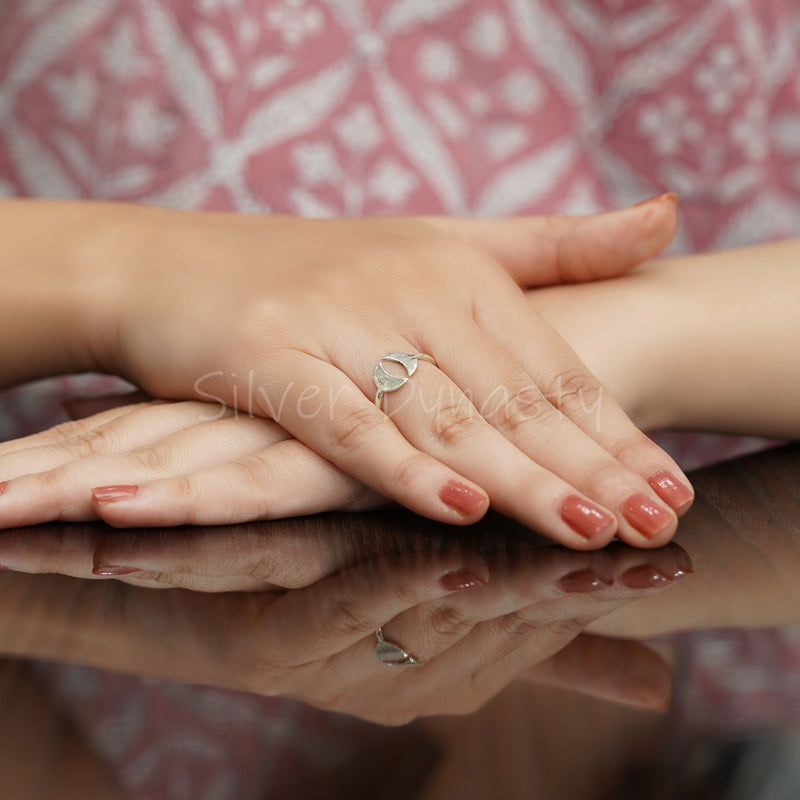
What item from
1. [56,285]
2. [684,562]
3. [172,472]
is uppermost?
[56,285]

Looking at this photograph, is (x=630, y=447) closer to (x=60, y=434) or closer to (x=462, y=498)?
(x=462, y=498)

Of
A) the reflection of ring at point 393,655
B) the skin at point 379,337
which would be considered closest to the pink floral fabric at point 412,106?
the skin at point 379,337

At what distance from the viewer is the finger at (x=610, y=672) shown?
41 cm

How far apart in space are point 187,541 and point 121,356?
11.4 inches

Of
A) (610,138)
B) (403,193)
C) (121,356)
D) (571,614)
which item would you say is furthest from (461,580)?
(610,138)

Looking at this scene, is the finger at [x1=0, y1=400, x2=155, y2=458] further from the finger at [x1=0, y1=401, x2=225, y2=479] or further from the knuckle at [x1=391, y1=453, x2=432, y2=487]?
the knuckle at [x1=391, y1=453, x2=432, y2=487]

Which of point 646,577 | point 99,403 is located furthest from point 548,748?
point 99,403

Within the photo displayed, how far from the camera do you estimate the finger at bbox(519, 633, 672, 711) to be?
0.41 meters

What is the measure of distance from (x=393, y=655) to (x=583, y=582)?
14 cm

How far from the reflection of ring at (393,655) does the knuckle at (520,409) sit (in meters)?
0.25

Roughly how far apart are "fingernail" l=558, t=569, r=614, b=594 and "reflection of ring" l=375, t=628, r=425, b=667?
0.12 meters

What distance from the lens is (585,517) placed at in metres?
0.57

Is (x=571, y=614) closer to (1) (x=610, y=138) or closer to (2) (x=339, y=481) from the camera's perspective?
(2) (x=339, y=481)

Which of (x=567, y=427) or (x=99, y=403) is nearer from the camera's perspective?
(x=567, y=427)
